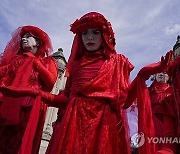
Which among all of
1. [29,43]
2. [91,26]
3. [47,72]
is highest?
[29,43]

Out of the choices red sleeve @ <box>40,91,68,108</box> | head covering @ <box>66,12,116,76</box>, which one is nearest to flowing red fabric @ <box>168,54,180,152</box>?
head covering @ <box>66,12,116,76</box>

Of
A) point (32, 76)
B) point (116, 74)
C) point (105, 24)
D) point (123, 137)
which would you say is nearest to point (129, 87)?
point (116, 74)

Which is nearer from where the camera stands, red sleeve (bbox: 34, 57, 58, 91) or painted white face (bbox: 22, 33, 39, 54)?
red sleeve (bbox: 34, 57, 58, 91)

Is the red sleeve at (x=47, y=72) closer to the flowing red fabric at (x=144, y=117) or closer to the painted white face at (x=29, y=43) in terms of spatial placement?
the painted white face at (x=29, y=43)

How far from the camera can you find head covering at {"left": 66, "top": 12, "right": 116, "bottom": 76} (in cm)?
277

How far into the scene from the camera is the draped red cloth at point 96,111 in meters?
2.23

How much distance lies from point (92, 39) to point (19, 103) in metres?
0.97

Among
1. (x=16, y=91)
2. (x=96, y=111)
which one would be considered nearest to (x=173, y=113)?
(x=96, y=111)

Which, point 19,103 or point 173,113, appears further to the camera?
point 19,103

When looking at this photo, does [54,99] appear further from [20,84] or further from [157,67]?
[157,67]

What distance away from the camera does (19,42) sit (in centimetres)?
345

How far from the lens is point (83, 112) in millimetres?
2369

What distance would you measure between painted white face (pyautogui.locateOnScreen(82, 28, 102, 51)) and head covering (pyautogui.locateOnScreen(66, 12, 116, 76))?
38 mm

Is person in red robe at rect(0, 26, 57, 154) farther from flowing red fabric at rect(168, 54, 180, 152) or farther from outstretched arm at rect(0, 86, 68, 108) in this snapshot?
flowing red fabric at rect(168, 54, 180, 152)
